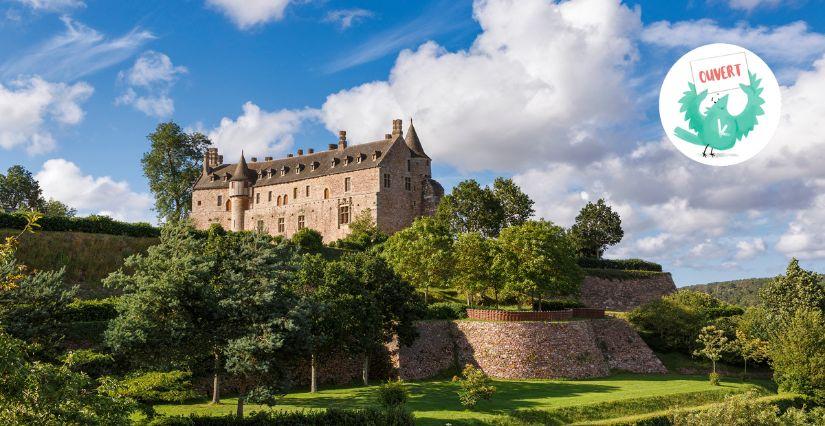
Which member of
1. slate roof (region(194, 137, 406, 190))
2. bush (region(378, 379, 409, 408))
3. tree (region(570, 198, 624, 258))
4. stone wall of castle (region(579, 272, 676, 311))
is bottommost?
bush (region(378, 379, 409, 408))

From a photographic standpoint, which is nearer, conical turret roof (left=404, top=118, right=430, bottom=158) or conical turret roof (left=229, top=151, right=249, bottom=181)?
conical turret roof (left=404, top=118, right=430, bottom=158)

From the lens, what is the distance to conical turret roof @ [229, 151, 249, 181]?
287ft

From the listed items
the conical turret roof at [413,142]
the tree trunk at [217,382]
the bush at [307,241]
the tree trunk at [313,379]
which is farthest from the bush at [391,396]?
the conical turret roof at [413,142]

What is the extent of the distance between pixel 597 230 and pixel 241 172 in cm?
4675

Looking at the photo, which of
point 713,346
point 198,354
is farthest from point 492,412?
point 713,346

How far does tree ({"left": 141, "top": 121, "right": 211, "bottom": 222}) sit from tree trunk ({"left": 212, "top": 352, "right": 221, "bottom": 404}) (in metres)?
51.6

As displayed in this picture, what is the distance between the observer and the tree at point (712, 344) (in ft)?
154

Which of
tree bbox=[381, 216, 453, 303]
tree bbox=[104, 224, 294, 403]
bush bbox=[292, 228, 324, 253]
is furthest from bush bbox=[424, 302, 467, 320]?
bush bbox=[292, 228, 324, 253]

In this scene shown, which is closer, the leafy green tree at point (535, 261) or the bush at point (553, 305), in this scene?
Result: the leafy green tree at point (535, 261)

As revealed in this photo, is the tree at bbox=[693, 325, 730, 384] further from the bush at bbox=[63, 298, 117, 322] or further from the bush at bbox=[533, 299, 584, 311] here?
the bush at bbox=[63, 298, 117, 322]

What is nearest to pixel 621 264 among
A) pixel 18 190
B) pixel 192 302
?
pixel 192 302

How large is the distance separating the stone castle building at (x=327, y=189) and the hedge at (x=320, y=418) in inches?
1752

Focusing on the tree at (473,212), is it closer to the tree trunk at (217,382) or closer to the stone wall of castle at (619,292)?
the stone wall of castle at (619,292)

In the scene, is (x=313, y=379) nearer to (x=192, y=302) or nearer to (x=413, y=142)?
(x=192, y=302)
